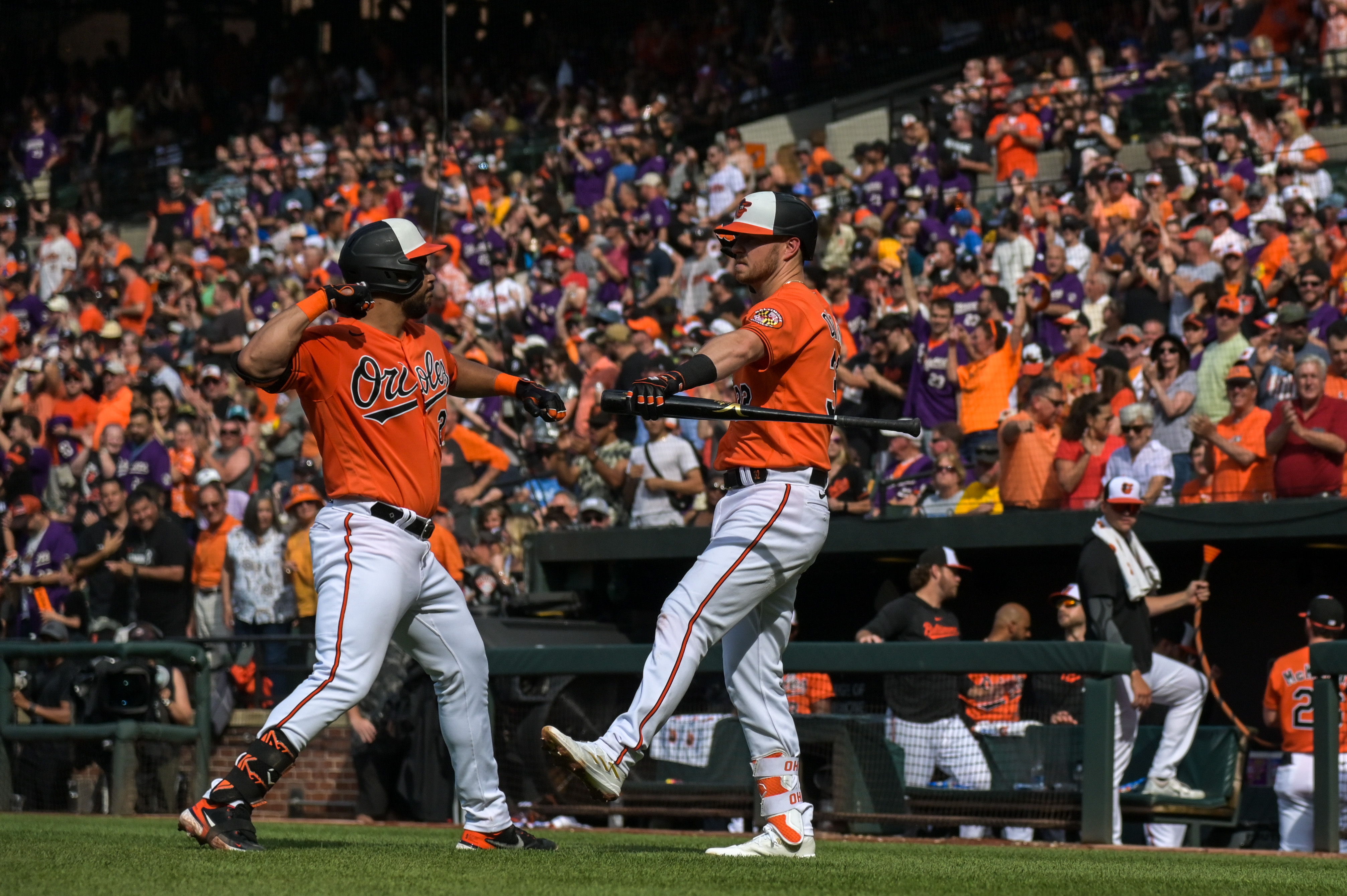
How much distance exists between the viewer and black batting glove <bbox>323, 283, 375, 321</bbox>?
17.2ft

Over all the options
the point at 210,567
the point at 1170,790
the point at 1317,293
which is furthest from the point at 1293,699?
the point at 210,567

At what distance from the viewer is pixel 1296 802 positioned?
320 inches

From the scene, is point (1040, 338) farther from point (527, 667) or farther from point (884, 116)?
point (884, 116)

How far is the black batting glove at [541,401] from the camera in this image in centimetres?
571

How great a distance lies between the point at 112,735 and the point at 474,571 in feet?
7.71

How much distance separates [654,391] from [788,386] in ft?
2.13

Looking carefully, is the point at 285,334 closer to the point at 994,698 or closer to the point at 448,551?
the point at 994,698

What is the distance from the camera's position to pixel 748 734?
18.0 ft

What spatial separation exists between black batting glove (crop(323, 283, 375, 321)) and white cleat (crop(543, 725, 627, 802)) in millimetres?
1439

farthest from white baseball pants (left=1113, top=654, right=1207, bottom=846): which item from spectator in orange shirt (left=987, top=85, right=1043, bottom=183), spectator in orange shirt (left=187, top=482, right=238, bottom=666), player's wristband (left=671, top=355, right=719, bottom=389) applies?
spectator in orange shirt (left=987, top=85, right=1043, bottom=183)

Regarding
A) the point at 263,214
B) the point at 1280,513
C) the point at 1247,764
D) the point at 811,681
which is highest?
the point at 263,214

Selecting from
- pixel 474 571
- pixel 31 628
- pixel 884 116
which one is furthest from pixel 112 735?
pixel 884 116

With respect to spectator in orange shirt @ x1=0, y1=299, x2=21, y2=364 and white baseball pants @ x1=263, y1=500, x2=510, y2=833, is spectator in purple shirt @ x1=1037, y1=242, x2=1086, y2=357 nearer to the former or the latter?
white baseball pants @ x1=263, y1=500, x2=510, y2=833

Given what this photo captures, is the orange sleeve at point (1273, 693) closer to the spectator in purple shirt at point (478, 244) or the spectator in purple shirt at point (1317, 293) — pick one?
the spectator in purple shirt at point (1317, 293)
